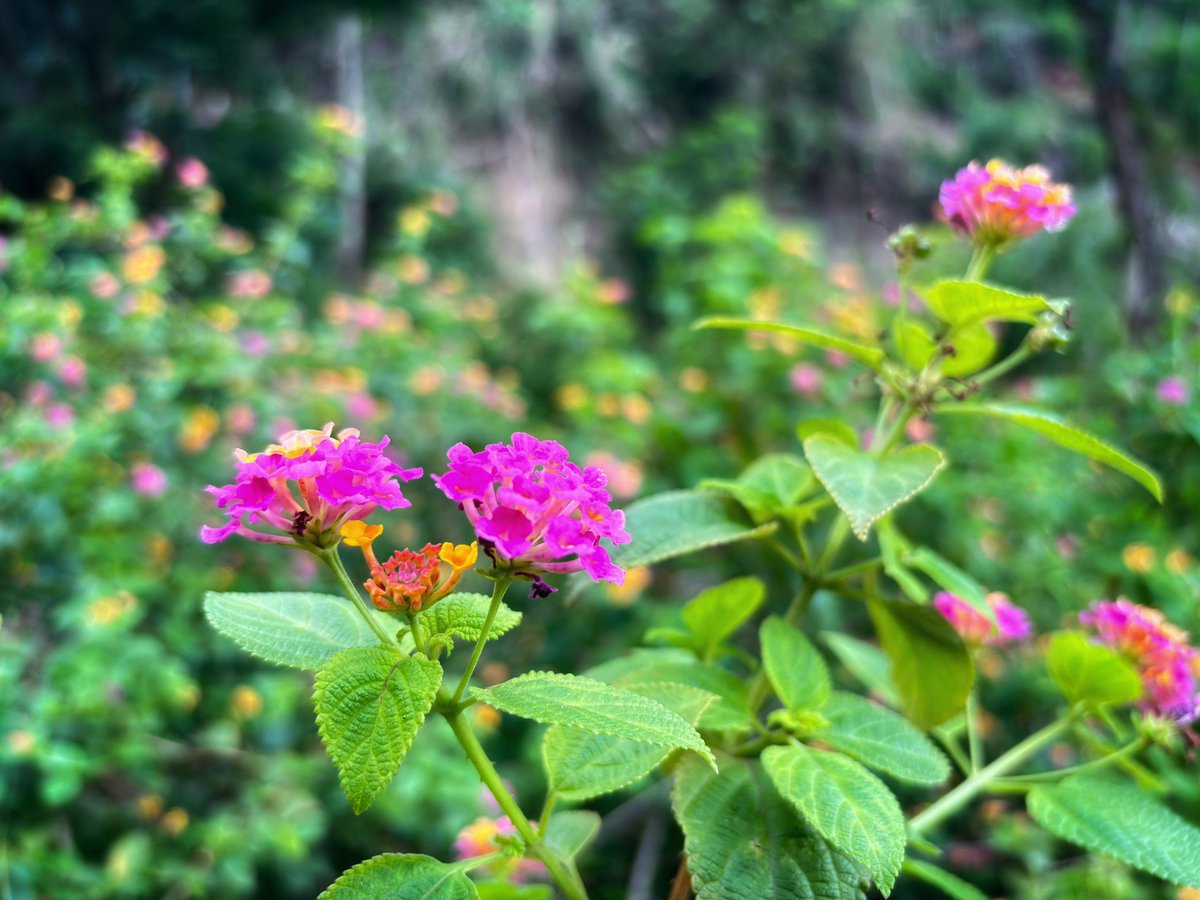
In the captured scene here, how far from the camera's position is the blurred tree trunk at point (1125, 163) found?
1982mm

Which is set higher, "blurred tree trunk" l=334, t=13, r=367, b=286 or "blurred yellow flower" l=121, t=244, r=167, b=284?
"blurred yellow flower" l=121, t=244, r=167, b=284

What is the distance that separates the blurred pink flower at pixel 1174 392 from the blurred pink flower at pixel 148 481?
138 centimetres

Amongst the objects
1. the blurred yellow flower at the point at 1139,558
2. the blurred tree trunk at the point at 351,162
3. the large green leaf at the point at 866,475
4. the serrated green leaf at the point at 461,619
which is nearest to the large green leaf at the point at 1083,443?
the large green leaf at the point at 866,475

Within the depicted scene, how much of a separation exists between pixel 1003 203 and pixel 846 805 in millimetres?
346

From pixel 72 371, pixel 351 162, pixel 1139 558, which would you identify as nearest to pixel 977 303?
pixel 1139 558

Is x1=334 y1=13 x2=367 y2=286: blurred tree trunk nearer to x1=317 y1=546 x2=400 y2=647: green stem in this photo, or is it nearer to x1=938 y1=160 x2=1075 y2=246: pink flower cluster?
x1=938 y1=160 x2=1075 y2=246: pink flower cluster

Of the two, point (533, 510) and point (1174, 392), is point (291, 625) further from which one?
point (1174, 392)

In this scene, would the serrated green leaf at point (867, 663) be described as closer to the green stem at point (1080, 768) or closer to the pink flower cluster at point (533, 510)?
the green stem at point (1080, 768)

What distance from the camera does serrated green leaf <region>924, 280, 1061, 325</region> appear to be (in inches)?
18.0

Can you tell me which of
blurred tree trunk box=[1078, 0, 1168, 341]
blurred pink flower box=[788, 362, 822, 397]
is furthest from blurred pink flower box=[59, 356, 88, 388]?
blurred tree trunk box=[1078, 0, 1168, 341]

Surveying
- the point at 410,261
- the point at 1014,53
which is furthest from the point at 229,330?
the point at 1014,53

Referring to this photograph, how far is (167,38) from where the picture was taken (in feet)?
11.7

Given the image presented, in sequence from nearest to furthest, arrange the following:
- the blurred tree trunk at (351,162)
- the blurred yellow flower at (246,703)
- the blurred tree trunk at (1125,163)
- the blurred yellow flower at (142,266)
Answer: the blurred yellow flower at (246,703) < the blurred yellow flower at (142,266) < the blurred tree trunk at (1125,163) < the blurred tree trunk at (351,162)

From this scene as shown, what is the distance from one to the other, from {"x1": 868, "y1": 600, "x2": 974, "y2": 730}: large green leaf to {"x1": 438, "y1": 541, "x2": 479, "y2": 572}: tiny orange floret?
0.26m
